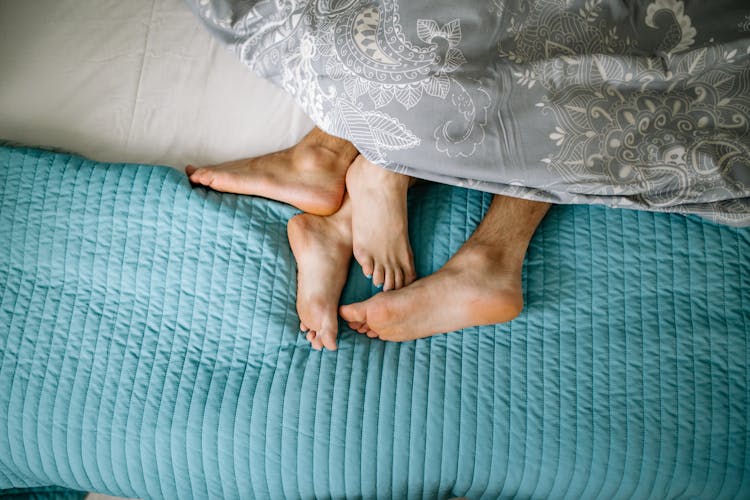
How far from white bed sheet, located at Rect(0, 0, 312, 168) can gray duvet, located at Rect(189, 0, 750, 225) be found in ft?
0.92

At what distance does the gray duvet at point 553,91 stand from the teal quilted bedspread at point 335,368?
149 millimetres

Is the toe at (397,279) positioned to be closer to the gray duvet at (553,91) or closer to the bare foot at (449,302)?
the bare foot at (449,302)

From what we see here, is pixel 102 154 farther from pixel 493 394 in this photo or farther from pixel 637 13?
pixel 637 13

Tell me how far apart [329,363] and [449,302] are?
8.8 inches

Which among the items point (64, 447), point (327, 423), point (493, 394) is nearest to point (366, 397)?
point (327, 423)

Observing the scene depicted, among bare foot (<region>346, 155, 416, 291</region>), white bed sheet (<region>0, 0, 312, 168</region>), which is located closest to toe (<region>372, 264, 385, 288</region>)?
bare foot (<region>346, 155, 416, 291</region>)

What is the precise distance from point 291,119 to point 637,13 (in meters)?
0.62

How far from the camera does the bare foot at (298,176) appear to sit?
935 millimetres

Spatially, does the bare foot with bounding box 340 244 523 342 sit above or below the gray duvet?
below

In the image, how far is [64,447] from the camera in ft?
2.87

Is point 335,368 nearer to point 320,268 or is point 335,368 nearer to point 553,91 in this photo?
point 320,268

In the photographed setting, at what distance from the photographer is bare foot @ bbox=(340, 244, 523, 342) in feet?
2.76

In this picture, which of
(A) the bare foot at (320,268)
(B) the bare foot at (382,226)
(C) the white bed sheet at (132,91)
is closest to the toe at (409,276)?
(B) the bare foot at (382,226)

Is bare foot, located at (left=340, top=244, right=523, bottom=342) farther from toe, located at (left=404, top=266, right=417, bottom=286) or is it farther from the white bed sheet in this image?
the white bed sheet
